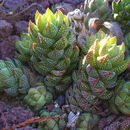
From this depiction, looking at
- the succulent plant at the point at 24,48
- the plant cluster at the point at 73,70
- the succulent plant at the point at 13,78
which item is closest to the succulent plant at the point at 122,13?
the plant cluster at the point at 73,70

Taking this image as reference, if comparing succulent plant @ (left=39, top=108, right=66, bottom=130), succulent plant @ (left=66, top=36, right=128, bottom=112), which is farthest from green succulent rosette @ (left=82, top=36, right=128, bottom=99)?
succulent plant @ (left=39, top=108, right=66, bottom=130)

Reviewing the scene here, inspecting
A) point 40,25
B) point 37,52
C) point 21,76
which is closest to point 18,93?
point 21,76

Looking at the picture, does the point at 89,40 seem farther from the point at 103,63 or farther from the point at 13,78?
the point at 13,78

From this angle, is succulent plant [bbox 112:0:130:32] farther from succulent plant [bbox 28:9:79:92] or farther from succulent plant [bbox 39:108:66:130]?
succulent plant [bbox 39:108:66:130]

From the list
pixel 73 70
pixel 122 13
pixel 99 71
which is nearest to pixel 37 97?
pixel 73 70

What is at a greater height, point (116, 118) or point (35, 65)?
point (35, 65)

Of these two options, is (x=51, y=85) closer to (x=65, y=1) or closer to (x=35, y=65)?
(x=35, y=65)
